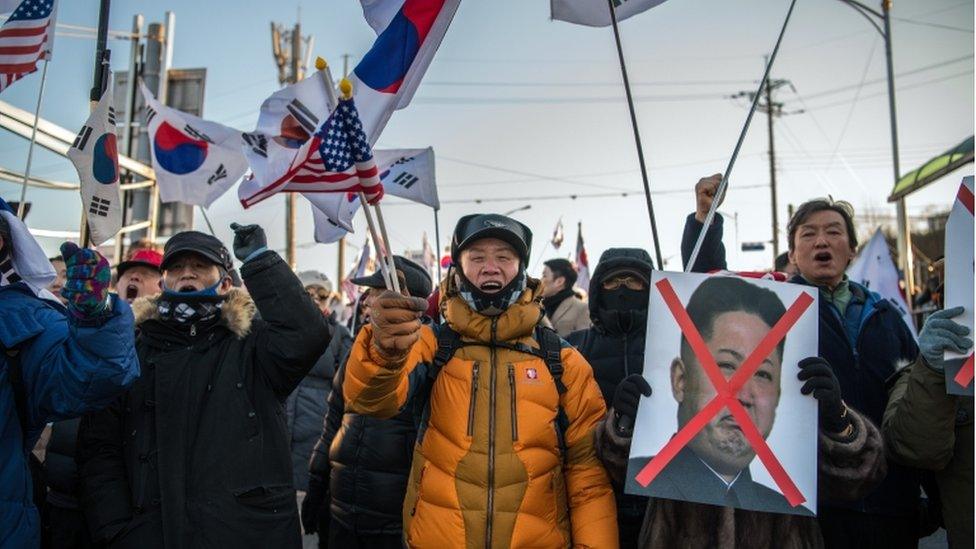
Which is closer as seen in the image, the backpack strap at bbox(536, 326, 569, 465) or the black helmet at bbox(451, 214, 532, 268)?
the backpack strap at bbox(536, 326, 569, 465)

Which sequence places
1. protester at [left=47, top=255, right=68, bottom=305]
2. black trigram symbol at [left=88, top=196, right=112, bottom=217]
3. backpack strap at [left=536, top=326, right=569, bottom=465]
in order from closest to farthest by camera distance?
backpack strap at [left=536, top=326, right=569, bottom=465] → black trigram symbol at [left=88, top=196, right=112, bottom=217] → protester at [left=47, top=255, right=68, bottom=305]

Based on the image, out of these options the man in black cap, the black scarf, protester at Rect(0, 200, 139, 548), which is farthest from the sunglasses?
the black scarf

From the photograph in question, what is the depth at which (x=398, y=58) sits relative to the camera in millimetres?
3037

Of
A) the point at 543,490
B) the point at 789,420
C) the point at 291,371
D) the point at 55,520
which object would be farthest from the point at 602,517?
the point at 55,520

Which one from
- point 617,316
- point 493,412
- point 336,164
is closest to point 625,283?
point 617,316

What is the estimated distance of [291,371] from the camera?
2938mm

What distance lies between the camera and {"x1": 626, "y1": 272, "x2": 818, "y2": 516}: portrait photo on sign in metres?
2.22

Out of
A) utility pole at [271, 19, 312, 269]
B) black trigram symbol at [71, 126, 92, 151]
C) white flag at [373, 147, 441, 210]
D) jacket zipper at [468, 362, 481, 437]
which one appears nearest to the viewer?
jacket zipper at [468, 362, 481, 437]

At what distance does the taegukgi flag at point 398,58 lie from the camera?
2924 mm

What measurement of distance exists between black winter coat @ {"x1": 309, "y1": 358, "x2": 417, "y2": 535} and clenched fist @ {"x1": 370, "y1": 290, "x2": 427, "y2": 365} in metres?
1.35

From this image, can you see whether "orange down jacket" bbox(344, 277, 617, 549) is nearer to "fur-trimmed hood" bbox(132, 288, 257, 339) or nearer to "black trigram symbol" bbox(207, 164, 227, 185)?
"fur-trimmed hood" bbox(132, 288, 257, 339)

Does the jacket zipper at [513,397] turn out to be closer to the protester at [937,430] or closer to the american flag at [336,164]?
the american flag at [336,164]

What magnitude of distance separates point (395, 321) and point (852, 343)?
1.91 m

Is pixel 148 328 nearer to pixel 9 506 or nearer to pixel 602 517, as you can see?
pixel 9 506
